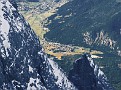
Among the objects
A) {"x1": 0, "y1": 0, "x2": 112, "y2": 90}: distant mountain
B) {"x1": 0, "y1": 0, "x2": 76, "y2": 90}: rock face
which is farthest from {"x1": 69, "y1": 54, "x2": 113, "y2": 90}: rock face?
{"x1": 0, "y1": 0, "x2": 76, "y2": 90}: rock face

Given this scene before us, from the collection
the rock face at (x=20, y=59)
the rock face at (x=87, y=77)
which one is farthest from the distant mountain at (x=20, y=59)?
the rock face at (x=87, y=77)

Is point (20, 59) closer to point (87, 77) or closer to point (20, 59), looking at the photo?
point (20, 59)

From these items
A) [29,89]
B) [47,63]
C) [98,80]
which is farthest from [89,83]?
[29,89]

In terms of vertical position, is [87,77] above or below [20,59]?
below

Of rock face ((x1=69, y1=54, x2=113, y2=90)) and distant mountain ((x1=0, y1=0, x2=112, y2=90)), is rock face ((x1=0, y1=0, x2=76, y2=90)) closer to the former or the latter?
distant mountain ((x1=0, y1=0, x2=112, y2=90))

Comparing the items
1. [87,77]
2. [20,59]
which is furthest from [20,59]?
[87,77]

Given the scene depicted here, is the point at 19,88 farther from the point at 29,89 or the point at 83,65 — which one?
the point at 83,65

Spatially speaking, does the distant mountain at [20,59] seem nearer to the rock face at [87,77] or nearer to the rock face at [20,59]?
the rock face at [20,59]
